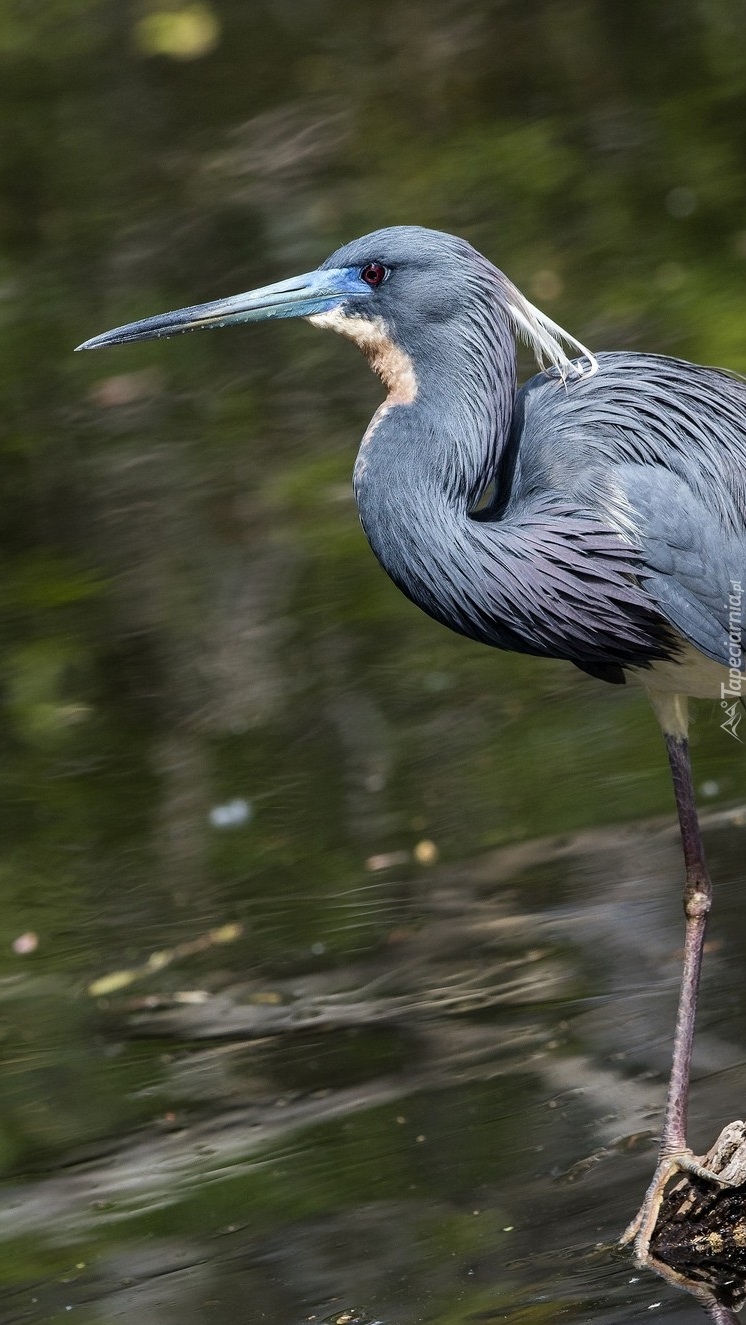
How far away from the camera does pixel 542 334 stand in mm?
4238

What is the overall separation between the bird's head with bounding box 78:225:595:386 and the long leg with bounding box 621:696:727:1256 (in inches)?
42.4

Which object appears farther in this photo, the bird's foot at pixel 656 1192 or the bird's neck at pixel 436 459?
the bird's neck at pixel 436 459

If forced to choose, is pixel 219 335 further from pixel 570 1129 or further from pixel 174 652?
pixel 570 1129

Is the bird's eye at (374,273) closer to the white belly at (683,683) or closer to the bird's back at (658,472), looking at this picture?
the bird's back at (658,472)

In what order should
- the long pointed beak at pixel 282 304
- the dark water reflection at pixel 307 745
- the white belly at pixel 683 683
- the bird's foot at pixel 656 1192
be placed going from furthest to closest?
the dark water reflection at pixel 307 745 → the white belly at pixel 683 683 → the long pointed beak at pixel 282 304 → the bird's foot at pixel 656 1192

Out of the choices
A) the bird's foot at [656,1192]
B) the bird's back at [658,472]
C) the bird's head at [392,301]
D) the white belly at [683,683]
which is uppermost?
the bird's head at [392,301]

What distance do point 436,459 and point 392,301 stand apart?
382 mm

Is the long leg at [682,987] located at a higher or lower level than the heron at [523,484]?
lower

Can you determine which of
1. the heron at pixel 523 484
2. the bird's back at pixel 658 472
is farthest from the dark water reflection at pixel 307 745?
the bird's back at pixel 658 472

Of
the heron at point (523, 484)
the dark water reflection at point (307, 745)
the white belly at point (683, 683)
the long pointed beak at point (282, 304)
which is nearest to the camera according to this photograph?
the heron at point (523, 484)

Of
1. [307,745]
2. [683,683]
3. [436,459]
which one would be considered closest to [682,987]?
[683,683]

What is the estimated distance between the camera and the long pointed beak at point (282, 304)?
4125 millimetres

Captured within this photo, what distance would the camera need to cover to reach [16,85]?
9961 mm

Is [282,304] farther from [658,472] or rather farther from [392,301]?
[658,472]
